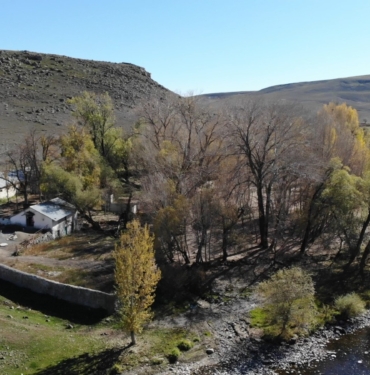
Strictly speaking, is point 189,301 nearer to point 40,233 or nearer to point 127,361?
point 127,361

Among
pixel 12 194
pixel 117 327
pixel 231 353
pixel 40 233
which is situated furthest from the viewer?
pixel 12 194

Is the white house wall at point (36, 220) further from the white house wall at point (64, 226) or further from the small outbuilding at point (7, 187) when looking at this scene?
the small outbuilding at point (7, 187)

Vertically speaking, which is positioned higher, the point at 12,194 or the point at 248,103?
the point at 248,103

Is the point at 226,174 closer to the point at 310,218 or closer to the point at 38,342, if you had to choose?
the point at 310,218

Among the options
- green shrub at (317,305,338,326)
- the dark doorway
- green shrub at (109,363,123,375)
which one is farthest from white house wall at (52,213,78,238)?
green shrub at (317,305,338,326)

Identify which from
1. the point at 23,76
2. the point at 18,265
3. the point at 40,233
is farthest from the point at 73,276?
the point at 23,76

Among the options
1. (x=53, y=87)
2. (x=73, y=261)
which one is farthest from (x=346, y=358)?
(x=53, y=87)

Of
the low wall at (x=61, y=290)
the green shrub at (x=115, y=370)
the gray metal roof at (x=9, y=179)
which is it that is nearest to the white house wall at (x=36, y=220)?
the low wall at (x=61, y=290)
